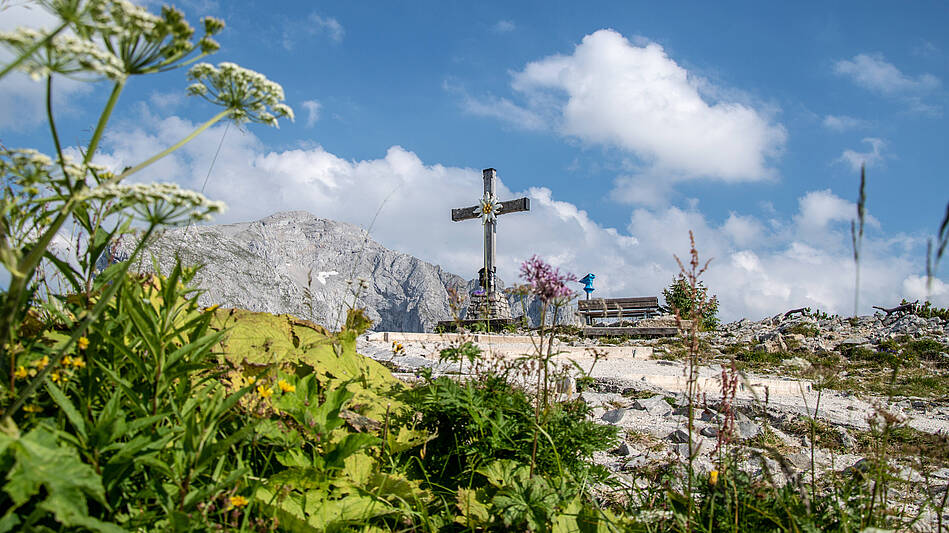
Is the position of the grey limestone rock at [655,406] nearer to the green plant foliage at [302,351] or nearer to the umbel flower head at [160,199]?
the green plant foliage at [302,351]

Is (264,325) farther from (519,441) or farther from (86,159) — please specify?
(86,159)

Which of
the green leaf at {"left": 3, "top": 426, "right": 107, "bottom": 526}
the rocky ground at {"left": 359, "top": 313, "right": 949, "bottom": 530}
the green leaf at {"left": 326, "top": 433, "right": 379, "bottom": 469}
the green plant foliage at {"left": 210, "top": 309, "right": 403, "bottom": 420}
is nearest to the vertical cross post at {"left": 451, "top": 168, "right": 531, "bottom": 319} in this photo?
the rocky ground at {"left": 359, "top": 313, "right": 949, "bottom": 530}

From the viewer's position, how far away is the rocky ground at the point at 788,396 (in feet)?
9.76

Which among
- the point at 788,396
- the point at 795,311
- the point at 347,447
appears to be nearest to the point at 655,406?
the point at 788,396

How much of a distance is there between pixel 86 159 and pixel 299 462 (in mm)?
1288

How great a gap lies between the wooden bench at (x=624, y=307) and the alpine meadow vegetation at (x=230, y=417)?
1764cm

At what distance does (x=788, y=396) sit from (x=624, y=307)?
1421 centimetres

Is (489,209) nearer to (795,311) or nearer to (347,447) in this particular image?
(795,311)

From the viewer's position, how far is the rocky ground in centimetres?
297

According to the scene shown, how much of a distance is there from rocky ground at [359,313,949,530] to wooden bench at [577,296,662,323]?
521 cm

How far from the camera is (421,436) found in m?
2.58

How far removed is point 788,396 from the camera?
6969mm

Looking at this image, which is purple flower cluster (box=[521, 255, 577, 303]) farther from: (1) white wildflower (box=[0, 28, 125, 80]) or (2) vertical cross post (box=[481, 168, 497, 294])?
(2) vertical cross post (box=[481, 168, 497, 294])

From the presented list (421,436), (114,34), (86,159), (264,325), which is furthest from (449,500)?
(114,34)
